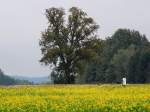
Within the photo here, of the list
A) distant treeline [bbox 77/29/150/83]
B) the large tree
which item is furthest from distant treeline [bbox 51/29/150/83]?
the large tree

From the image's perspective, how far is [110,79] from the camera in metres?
155

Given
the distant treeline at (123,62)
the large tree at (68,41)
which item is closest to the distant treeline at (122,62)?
the distant treeline at (123,62)

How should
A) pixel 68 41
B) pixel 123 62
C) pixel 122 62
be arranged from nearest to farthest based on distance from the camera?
pixel 68 41 < pixel 123 62 < pixel 122 62

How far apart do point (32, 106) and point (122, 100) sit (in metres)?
4.22

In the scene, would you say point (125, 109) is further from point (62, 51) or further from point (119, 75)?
point (119, 75)

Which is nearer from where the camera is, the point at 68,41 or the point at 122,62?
the point at 68,41

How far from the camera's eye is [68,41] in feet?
260

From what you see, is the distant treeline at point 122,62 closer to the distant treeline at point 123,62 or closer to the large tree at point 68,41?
the distant treeline at point 123,62

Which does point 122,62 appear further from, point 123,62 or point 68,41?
point 68,41

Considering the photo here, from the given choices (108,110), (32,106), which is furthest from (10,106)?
(108,110)

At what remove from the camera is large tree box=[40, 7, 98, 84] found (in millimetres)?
77188

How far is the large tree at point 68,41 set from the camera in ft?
Result: 253

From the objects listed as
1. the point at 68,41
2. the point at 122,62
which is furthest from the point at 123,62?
the point at 68,41

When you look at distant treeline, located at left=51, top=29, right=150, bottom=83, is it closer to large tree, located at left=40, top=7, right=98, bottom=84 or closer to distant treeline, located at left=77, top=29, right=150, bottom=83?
distant treeline, located at left=77, top=29, right=150, bottom=83
